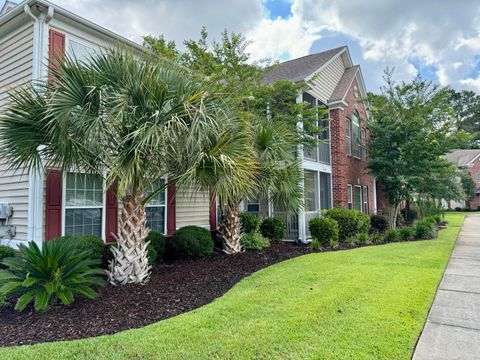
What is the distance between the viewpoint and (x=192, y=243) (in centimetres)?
859

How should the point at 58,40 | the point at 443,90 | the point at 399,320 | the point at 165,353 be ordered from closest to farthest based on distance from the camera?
the point at 165,353 < the point at 399,320 < the point at 58,40 < the point at 443,90

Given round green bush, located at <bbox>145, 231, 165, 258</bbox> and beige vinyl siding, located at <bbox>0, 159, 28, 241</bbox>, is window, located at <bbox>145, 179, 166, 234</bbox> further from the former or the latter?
beige vinyl siding, located at <bbox>0, 159, 28, 241</bbox>

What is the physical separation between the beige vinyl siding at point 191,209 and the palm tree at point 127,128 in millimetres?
3786

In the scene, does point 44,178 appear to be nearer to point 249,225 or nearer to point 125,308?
point 125,308

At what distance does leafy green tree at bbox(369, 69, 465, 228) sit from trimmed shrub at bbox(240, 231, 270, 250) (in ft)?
25.1

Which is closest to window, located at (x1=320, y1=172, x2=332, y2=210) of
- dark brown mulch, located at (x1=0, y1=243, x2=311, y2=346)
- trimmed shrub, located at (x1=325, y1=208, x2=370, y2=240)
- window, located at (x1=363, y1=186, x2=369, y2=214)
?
trimmed shrub, located at (x1=325, y1=208, x2=370, y2=240)

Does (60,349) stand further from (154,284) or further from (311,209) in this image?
(311,209)

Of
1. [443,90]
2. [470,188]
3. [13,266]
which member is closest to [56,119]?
[13,266]

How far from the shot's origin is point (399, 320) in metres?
4.22

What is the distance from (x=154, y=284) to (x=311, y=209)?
28.9 ft

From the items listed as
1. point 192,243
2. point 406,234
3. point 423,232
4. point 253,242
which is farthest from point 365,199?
point 192,243

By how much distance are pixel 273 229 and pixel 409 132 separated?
8.01 meters

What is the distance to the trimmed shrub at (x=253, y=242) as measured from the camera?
1000cm

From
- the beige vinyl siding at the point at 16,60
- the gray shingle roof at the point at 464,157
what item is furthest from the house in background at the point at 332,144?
the gray shingle roof at the point at 464,157
